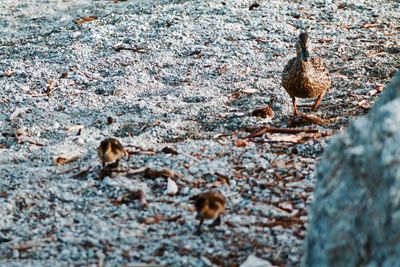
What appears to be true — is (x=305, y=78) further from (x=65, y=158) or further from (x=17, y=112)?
(x=17, y=112)

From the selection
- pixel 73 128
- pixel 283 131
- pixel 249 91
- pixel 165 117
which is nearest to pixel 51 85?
pixel 73 128

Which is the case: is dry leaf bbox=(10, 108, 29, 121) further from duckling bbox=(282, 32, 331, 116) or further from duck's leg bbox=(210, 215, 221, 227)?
duck's leg bbox=(210, 215, 221, 227)

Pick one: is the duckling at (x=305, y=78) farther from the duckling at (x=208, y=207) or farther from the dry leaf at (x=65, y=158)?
the duckling at (x=208, y=207)

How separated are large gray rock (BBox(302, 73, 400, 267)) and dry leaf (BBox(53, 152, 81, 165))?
2.53 metres

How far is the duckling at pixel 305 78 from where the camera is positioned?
5762 millimetres

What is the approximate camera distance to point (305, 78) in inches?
226

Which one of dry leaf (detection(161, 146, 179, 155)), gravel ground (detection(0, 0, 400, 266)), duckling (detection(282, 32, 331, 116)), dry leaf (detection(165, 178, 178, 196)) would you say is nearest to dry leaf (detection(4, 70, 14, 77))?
gravel ground (detection(0, 0, 400, 266))

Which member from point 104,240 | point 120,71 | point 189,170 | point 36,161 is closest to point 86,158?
point 36,161

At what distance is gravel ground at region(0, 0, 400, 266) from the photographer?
3.36 meters

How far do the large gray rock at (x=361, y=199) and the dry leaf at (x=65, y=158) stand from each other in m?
2.53

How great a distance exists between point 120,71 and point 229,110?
1.69 metres

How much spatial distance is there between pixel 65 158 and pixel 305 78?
7.61 feet

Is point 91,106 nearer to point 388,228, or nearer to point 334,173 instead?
point 334,173

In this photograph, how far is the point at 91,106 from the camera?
243 inches
